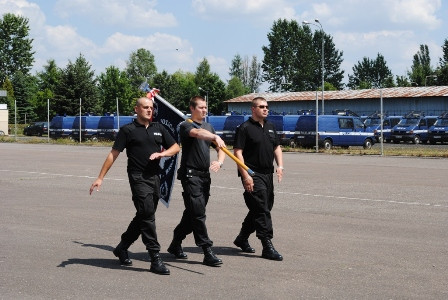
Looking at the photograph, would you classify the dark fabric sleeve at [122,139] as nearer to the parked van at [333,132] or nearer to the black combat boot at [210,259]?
the black combat boot at [210,259]

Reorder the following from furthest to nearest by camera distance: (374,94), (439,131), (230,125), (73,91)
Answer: (73,91) → (374,94) → (439,131) → (230,125)

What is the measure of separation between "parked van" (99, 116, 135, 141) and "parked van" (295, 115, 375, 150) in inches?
586

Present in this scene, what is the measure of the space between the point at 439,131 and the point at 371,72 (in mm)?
114585

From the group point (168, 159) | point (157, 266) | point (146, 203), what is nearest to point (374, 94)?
point (168, 159)

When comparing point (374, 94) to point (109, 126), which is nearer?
point (109, 126)

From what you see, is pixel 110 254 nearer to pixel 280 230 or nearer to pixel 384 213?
pixel 280 230

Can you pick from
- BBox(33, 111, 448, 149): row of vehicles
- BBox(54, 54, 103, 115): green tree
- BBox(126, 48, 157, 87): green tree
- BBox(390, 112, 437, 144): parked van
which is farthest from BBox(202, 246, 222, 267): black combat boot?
BBox(126, 48, 157, 87): green tree

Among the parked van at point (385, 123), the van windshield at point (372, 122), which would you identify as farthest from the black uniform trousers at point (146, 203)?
the van windshield at point (372, 122)

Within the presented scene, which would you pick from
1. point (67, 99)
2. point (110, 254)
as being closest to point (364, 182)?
point (110, 254)

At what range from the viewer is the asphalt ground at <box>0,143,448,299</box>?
23.3 ft

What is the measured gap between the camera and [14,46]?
123000 mm

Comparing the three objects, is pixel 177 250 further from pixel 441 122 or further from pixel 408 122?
pixel 408 122

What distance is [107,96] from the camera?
108m

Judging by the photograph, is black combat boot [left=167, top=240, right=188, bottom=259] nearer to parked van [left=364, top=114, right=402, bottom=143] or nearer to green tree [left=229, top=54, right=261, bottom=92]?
parked van [left=364, top=114, right=402, bottom=143]
